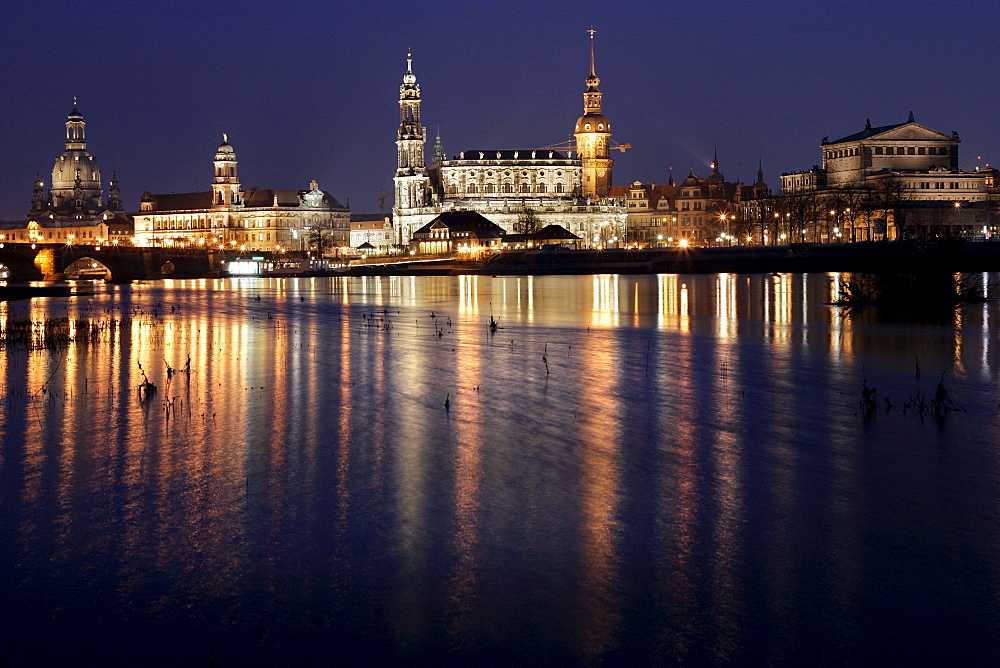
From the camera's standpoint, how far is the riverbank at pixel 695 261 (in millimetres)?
90250

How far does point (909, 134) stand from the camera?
142500 mm

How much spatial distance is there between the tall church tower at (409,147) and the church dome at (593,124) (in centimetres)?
2954

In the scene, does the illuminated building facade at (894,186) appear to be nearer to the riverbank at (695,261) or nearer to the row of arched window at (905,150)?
the row of arched window at (905,150)

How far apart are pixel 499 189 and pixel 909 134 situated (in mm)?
68806

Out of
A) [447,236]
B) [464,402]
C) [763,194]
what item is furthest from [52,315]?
[763,194]

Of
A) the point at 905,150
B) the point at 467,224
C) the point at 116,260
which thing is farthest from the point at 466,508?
the point at 905,150

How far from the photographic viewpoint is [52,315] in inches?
1960

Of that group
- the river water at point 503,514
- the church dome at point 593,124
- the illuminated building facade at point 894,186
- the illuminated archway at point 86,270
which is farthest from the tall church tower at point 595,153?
the river water at point 503,514

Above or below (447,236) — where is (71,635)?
below

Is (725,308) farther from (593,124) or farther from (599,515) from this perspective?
(593,124)

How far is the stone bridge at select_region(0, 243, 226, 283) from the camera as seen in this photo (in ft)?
351

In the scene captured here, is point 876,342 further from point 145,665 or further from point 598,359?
point 145,665

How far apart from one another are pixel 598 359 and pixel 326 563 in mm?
18629

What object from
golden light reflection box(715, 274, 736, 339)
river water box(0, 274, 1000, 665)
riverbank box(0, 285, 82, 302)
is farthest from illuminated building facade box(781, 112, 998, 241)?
river water box(0, 274, 1000, 665)
